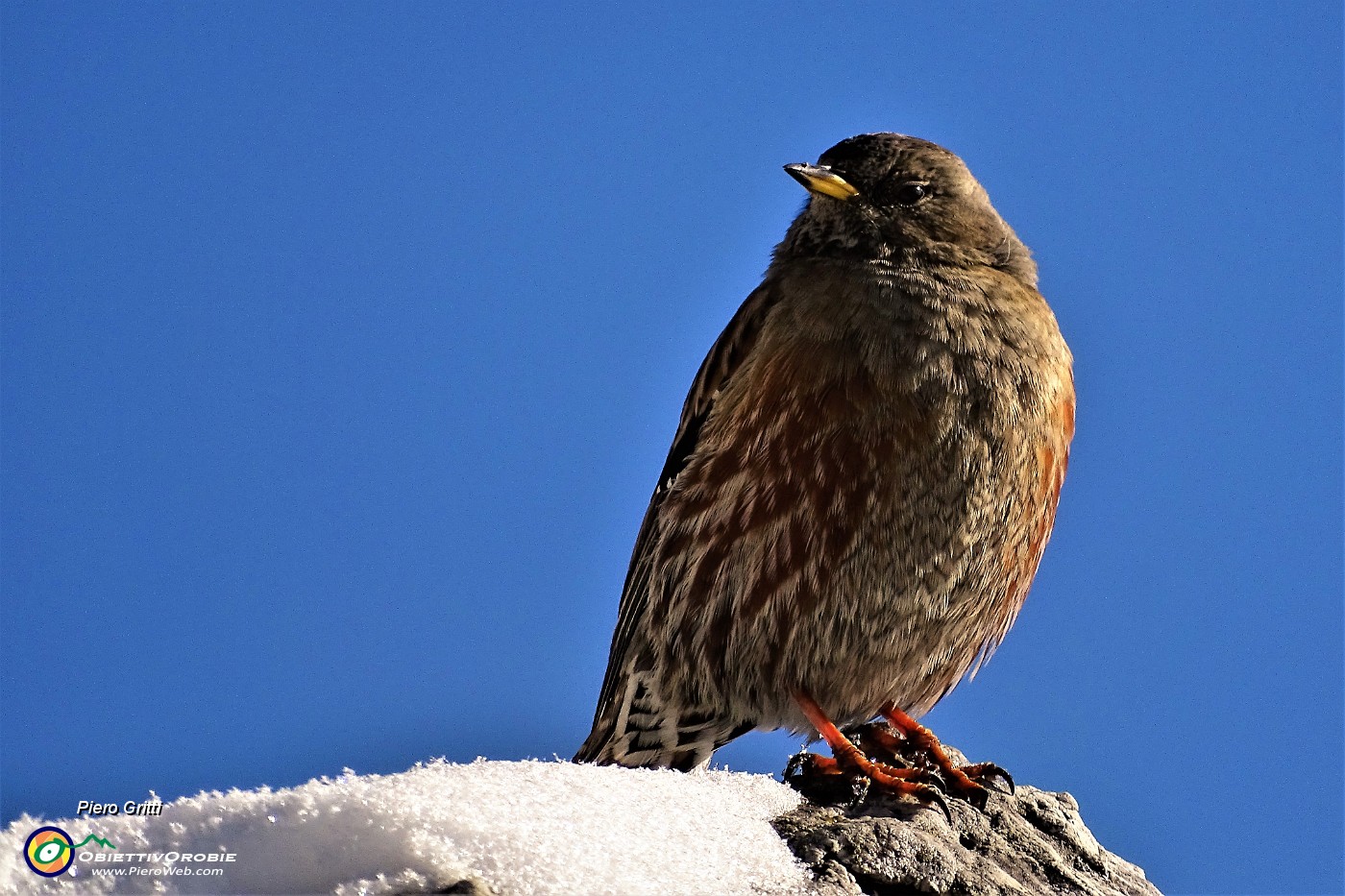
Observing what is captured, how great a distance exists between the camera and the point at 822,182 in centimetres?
542

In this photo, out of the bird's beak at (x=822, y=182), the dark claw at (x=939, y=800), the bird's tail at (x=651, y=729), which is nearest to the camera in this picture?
the dark claw at (x=939, y=800)

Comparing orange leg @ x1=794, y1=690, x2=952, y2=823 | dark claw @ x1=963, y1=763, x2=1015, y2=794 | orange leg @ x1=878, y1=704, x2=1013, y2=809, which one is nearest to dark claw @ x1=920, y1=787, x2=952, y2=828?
orange leg @ x1=794, y1=690, x2=952, y2=823

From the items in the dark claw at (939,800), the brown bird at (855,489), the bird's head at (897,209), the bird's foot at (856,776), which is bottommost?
the dark claw at (939,800)

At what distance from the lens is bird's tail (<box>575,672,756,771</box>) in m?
5.16

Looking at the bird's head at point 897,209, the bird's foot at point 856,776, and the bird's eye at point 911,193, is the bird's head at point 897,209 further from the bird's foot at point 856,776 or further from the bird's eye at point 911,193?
the bird's foot at point 856,776

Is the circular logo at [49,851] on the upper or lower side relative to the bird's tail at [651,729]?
lower

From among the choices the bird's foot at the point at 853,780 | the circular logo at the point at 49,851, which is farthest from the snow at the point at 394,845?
the bird's foot at the point at 853,780

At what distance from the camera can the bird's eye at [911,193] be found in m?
5.38

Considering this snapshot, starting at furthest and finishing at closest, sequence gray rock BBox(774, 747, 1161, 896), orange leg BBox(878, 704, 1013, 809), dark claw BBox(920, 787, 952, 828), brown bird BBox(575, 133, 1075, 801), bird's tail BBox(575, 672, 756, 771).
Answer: bird's tail BBox(575, 672, 756, 771) → brown bird BBox(575, 133, 1075, 801) → orange leg BBox(878, 704, 1013, 809) → dark claw BBox(920, 787, 952, 828) → gray rock BBox(774, 747, 1161, 896)

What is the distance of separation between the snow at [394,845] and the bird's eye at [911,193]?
9.79ft

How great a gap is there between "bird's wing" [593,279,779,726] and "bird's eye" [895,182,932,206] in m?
0.65

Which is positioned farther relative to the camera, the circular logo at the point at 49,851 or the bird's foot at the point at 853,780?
the bird's foot at the point at 853,780

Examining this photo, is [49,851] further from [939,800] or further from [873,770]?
[939,800]

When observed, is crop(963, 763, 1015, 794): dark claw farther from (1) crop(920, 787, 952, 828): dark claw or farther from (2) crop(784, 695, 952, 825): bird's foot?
(1) crop(920, 787, 952, 828): dark claw
